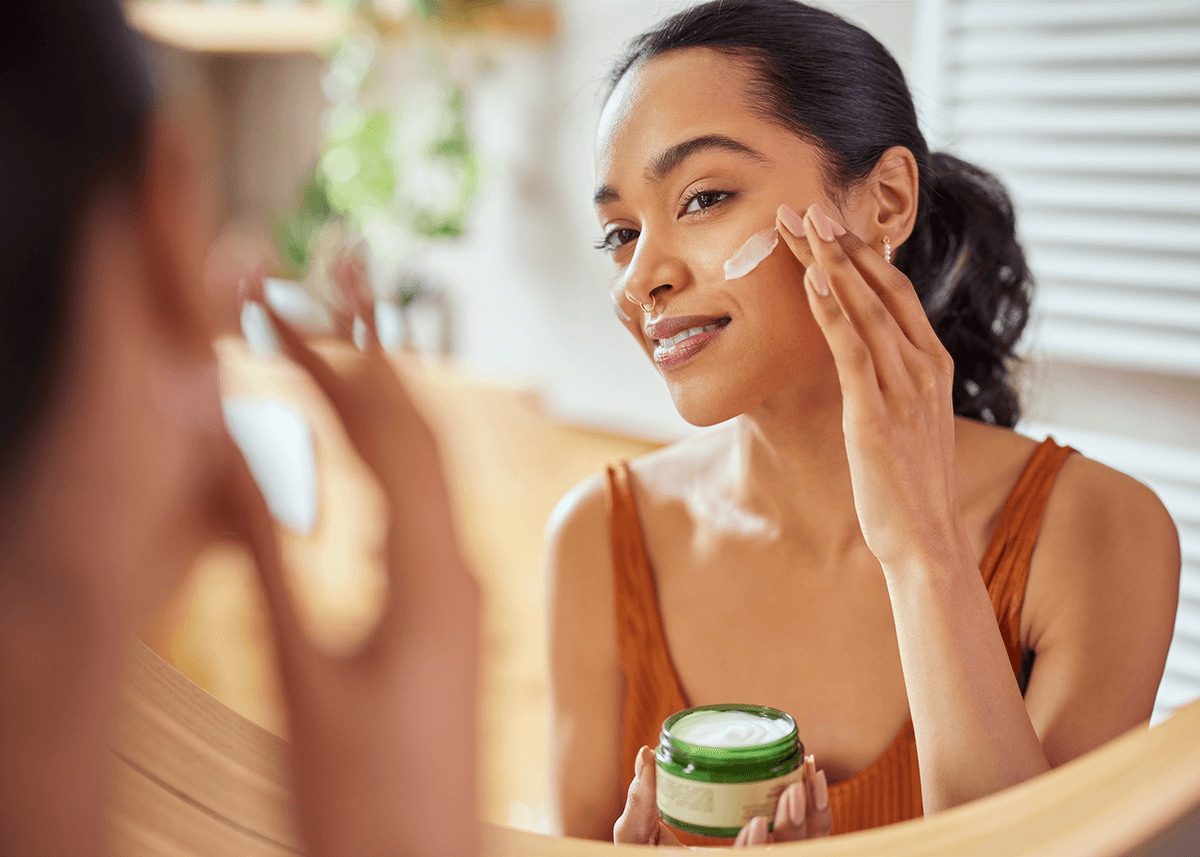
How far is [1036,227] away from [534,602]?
4.19 feet

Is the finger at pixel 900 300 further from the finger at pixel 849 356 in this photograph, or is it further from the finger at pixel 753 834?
the finger at pixel 753 834

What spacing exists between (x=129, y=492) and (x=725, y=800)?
0.33 m

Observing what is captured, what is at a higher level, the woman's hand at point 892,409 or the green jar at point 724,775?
the woman's hand at point 892,409

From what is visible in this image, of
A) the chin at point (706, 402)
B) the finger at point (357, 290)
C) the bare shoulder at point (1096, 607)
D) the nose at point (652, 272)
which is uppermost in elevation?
the finger at point (357, 290)

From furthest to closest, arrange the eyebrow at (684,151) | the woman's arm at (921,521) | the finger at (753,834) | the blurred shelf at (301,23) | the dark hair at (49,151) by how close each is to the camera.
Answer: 1. the blurred shelf at (301,23)
2. the eyebrow at (684,151)
3. the woman's arm at (921,521)
4. the finger at (753,834)
5. the dark hair at (49,151)

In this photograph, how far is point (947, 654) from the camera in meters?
0.55

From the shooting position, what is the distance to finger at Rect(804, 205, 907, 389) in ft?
1.89

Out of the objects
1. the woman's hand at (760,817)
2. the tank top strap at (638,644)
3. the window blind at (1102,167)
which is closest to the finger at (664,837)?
the woman's hand at (760,817)

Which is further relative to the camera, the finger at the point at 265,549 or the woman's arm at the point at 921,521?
the woman's arm at the point at 921,521

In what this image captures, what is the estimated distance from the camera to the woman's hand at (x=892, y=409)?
A: 56 cm

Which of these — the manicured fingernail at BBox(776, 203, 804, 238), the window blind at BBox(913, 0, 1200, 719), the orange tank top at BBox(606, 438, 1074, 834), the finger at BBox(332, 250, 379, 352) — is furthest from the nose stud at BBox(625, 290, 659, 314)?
the window blind at BBox(913, 0, 1200, 719)

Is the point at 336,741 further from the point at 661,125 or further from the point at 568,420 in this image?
the point at 568,420

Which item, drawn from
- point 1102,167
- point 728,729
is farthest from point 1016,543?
point 1102,167

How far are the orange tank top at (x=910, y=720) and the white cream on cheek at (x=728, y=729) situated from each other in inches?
9.2
